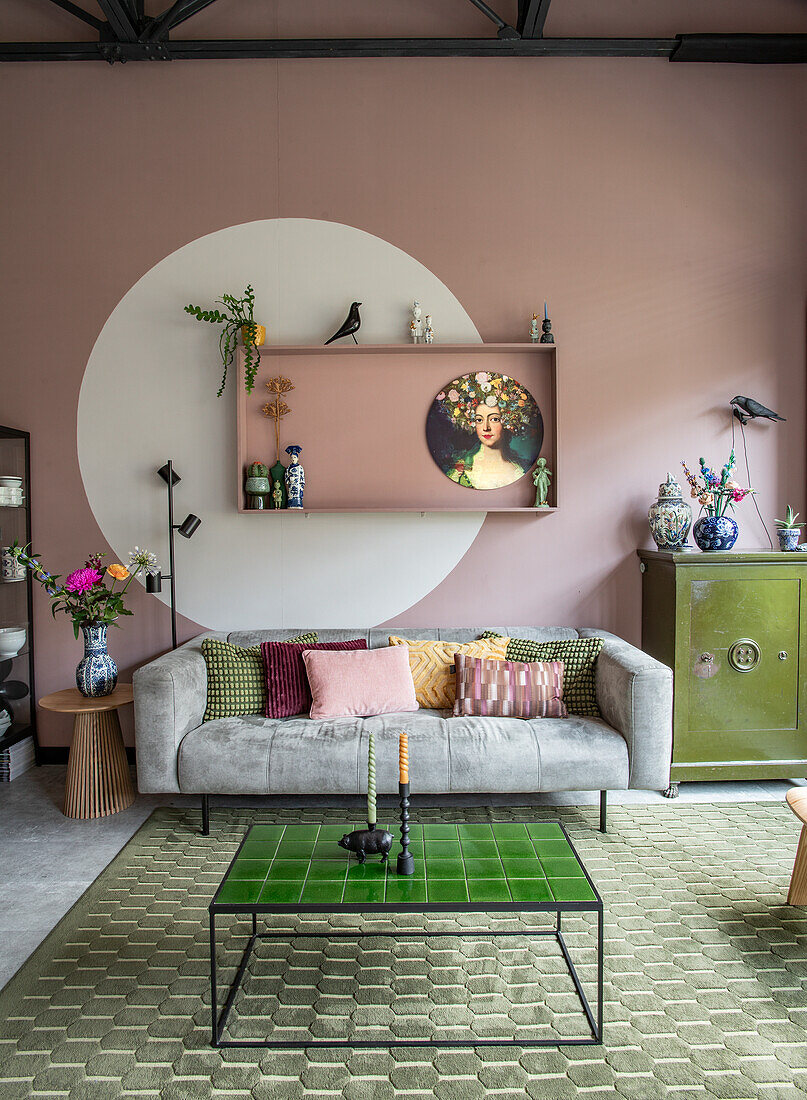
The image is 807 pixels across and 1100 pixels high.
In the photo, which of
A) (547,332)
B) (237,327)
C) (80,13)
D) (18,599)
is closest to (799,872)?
(547,332)

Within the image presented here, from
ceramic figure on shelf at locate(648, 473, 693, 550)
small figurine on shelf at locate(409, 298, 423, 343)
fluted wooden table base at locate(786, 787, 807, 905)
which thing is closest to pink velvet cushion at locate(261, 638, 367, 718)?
small figurine on shelf at locate(409, 298, 423, 343)

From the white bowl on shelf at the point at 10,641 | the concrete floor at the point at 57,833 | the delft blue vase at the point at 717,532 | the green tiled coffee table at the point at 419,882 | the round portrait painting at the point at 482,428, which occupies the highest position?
the round portrait painting at the point at 482,428

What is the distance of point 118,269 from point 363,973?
11.6ft

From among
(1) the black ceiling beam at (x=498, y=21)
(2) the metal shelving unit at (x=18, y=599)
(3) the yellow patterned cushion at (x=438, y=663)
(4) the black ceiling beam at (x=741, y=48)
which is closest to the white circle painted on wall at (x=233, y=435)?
(2) the metal shelving unit at (x=18, y=599)

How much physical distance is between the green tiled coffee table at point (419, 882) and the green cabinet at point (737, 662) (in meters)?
1.46

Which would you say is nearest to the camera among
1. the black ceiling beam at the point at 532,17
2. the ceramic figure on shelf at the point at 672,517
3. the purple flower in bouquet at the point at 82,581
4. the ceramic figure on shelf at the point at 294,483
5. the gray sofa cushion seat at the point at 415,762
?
the gray sofa cushion seat at the point at 415,762

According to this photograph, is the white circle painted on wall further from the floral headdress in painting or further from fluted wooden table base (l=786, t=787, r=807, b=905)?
fluted wooden table base (l=786, t=787, r=807, b=905)

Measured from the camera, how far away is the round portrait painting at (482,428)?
12.7 feet

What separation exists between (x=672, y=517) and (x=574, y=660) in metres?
0.94

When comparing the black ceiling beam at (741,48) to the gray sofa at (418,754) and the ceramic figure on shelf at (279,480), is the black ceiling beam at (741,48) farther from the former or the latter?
the gray sofa at (418,754)

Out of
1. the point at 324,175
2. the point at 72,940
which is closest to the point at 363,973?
the point at 72,940

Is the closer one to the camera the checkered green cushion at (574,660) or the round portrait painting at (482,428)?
the checkered green cushion at (574,660)

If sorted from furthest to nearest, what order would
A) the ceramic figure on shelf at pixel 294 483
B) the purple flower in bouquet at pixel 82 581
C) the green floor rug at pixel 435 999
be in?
1. the ceramic figure on shelf at pixel 294 483
2. the purple flower in bouquet at pixel 82 581
3. the green floor rug at pixel 435 999

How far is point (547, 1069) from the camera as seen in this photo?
1765 mm
